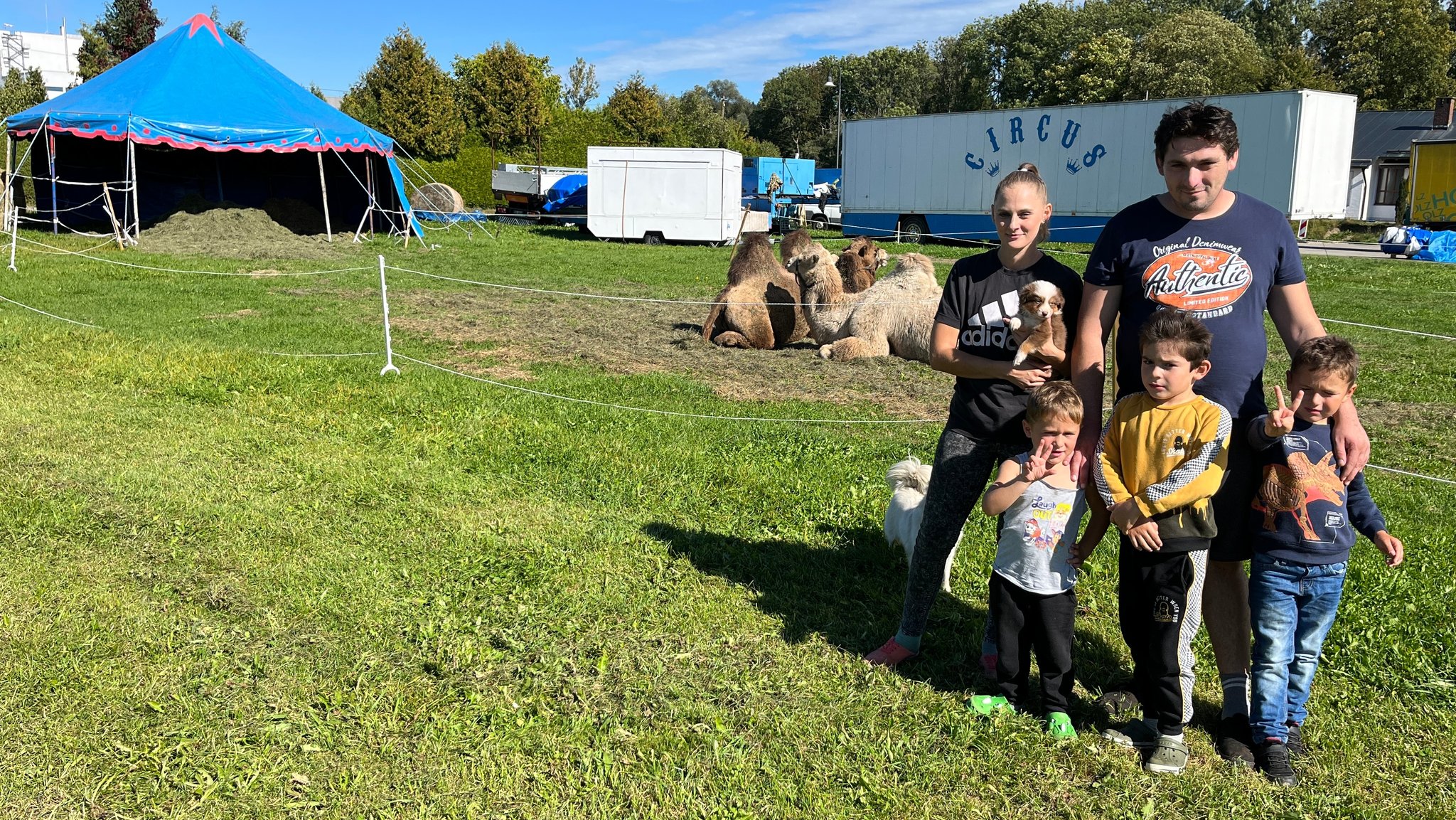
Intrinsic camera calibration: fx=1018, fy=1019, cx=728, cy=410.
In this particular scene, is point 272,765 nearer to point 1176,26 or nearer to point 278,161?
point 278,161

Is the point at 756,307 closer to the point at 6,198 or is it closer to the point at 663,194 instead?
the point at 663,194

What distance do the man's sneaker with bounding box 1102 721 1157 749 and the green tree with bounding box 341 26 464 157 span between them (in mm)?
36689

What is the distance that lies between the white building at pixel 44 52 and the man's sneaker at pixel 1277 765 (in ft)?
318

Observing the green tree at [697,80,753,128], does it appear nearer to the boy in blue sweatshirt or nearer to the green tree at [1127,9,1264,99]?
the green tree at [1127,9,1264,99]

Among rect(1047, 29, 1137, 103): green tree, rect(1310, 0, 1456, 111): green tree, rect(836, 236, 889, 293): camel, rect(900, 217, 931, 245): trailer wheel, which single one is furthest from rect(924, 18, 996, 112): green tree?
rect(836, 236, 889, 293): camel

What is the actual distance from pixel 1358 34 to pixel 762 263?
4805cm


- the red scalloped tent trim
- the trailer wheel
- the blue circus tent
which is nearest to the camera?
the red scalloped tent trim

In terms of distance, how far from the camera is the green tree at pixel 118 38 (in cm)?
3956

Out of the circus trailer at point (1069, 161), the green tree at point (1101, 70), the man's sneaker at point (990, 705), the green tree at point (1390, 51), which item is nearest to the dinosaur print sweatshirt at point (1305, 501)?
the man's sneaker at point (990, 705)

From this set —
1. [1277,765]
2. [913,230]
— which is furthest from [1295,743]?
[913,230]

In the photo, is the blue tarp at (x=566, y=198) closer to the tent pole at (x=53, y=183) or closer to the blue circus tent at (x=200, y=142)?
the blue circus tent at (x=200, y=142)

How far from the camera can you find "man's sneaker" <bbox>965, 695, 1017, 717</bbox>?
10.9 ft

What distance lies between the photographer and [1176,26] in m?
45.0

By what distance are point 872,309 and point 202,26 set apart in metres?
19.1
